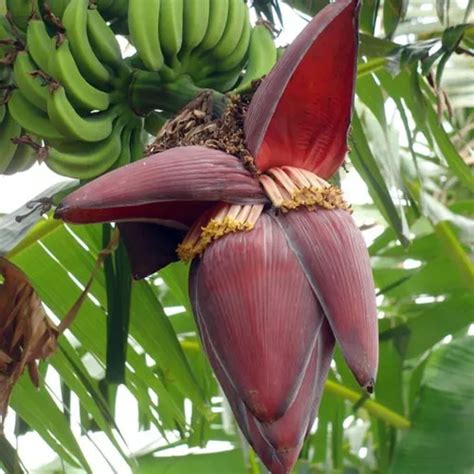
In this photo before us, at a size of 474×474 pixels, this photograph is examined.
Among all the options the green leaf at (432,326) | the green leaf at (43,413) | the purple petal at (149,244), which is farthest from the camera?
the green leaf at (432,326)

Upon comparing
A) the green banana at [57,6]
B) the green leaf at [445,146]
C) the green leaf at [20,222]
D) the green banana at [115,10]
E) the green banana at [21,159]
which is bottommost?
the green leaf at [445,146]

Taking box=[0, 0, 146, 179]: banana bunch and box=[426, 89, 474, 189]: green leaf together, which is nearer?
box=[0, 0, 146, 179]: banana bunch

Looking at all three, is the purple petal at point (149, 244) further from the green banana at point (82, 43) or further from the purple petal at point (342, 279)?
the green banana at point (82, 43)

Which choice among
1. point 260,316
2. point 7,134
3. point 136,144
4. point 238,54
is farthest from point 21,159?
point 260,316

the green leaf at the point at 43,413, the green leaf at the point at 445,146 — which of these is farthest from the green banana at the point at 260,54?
the green leaf at the point at 43,413

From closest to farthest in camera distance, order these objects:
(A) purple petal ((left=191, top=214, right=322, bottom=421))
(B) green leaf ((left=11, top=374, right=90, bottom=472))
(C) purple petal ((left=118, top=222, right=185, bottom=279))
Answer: (A) purple petal ((left=191, top=214, right=322, bottom=421)), (C) purple petal ((left=118, top=222, right=185, bottom=279)), (B) green leaf ((left=11, top=374, right=90, bottom=472))

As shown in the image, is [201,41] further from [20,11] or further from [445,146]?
[445,146]

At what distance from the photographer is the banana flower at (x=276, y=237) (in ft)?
1.71

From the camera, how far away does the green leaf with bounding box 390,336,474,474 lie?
91 centimetres

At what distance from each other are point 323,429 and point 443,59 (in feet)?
2.09

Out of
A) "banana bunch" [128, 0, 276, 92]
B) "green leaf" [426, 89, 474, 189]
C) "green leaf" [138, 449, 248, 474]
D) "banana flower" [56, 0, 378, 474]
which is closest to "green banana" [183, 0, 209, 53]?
"banana bunch" [128, 0, 276, 92]

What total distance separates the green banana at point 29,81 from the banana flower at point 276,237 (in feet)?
0.73

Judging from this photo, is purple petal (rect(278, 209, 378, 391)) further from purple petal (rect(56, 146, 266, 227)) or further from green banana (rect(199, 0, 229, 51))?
green banana (rect(199, 0, 229, 51))

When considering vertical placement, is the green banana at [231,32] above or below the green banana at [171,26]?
below
